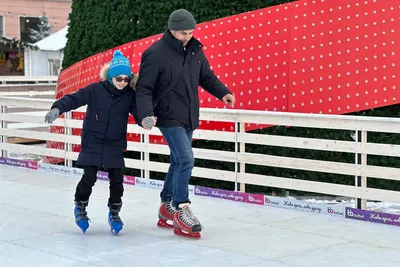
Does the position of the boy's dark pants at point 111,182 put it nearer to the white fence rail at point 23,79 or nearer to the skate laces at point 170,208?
the skate laces at point 170,208

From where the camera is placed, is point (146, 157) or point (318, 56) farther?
point (146, 157)

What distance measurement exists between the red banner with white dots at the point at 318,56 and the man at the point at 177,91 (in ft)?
8.98

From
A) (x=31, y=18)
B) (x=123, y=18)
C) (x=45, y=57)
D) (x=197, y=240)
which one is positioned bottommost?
(x=197, y=240)

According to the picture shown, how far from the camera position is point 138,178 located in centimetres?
976

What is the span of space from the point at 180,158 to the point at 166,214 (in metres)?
0.69

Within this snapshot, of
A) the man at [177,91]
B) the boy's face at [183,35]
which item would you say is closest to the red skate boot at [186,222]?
the man at [177,91]

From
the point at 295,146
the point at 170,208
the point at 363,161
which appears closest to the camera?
the point at 170,208

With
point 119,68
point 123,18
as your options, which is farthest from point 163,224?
point 123,18

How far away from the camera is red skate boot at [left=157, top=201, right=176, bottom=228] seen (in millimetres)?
7098

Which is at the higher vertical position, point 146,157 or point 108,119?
point 108,119

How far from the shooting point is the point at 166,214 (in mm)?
7133

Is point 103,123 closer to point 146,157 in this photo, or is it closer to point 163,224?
point 163,224

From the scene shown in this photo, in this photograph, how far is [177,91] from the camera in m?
6.63

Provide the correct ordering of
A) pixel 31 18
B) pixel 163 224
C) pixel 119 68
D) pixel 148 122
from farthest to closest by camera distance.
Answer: pixel 31 18
pixel 163 224
pixel 119 68
pixel 148 122
